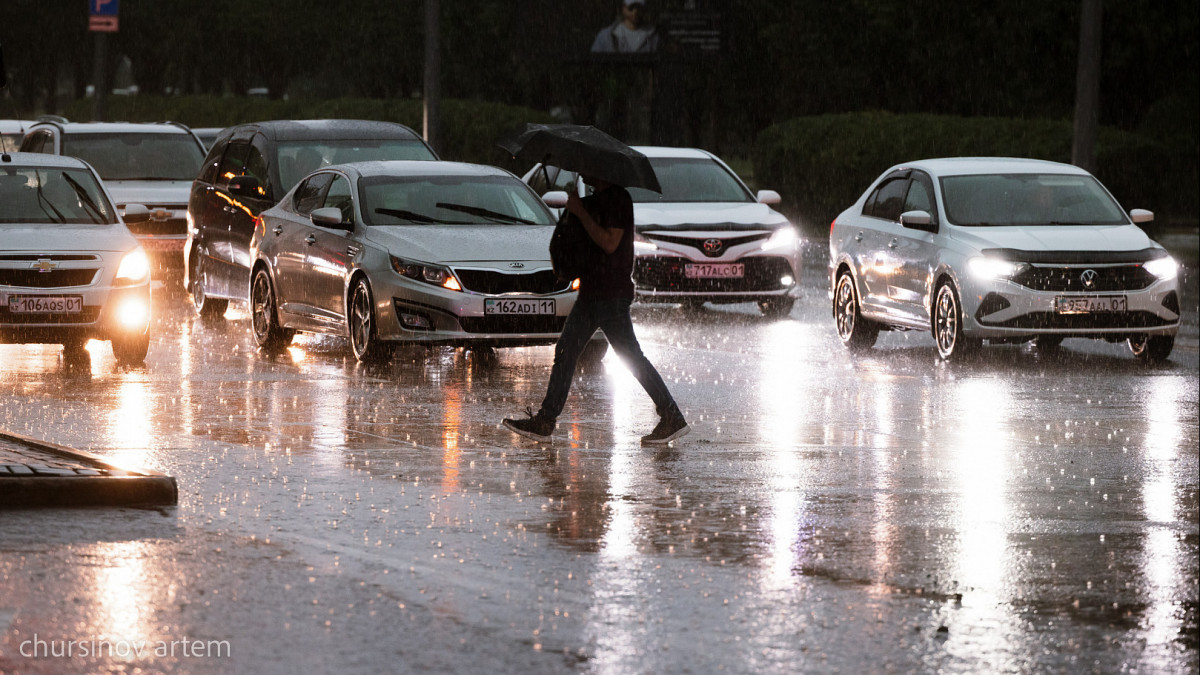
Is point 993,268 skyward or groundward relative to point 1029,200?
groundward

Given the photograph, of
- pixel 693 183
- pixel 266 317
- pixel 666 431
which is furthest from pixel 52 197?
pixel 693 183

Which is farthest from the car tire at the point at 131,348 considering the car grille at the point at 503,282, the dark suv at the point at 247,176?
the dark suv at the point at 247,176

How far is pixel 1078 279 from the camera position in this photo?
1564cm

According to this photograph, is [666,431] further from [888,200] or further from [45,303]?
[888,200]

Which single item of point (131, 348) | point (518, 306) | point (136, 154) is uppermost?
point (136, 154)

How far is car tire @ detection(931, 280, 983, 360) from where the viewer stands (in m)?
15.8

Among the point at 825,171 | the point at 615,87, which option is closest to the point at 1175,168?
the point at 825,171

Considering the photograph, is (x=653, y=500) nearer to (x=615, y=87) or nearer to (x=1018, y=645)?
(x=1018, y=645)

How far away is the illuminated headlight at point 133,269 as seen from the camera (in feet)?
49.1

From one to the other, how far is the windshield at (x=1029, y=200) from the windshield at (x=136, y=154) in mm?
10178

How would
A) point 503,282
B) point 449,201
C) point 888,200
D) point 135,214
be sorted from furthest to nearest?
point 888,200, point 135,214, point 449,201, point 503,282

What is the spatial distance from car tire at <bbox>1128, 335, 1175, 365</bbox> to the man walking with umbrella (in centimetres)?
614

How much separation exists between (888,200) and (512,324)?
453 cm

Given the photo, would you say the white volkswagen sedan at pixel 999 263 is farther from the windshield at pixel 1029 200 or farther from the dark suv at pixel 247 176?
the dark suv at pixel 247 176
